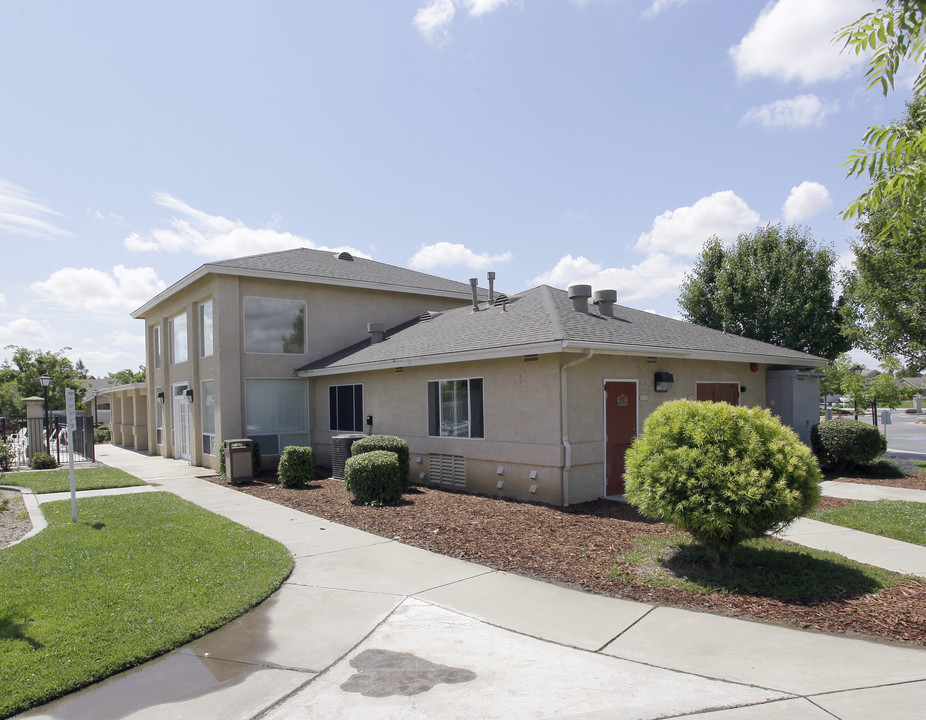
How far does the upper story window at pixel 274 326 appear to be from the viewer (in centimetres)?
1723

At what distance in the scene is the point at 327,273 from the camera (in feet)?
60.8

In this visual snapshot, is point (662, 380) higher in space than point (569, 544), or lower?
higher

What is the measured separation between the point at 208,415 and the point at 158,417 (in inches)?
263

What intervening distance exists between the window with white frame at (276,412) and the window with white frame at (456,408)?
6270 millimetres

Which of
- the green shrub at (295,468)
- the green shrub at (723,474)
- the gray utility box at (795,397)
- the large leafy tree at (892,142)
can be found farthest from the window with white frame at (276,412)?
the large leafy tree at (892,142)

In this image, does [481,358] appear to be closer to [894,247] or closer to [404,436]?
[404,436]

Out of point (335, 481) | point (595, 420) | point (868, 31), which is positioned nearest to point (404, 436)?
point (335, 481)

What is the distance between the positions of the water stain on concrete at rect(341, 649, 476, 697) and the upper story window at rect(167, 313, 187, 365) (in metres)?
17.5

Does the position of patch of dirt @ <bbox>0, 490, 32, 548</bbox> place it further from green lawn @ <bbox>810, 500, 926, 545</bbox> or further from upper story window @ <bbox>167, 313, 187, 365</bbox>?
green lawn @ <bbox>810, 500, 926, 545</bbox>

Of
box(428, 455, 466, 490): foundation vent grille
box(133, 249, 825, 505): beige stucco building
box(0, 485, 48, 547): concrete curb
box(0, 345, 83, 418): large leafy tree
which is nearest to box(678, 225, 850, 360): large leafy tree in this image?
box(133, 249, 825, 505): beige stucco building

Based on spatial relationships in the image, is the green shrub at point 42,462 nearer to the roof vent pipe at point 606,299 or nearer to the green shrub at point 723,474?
the roof vent pipe at point 606,299

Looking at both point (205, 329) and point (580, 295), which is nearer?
point (580, 295)

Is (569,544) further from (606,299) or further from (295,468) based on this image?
(295,468)

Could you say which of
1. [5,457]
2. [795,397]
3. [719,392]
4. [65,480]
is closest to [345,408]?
[65,480]
